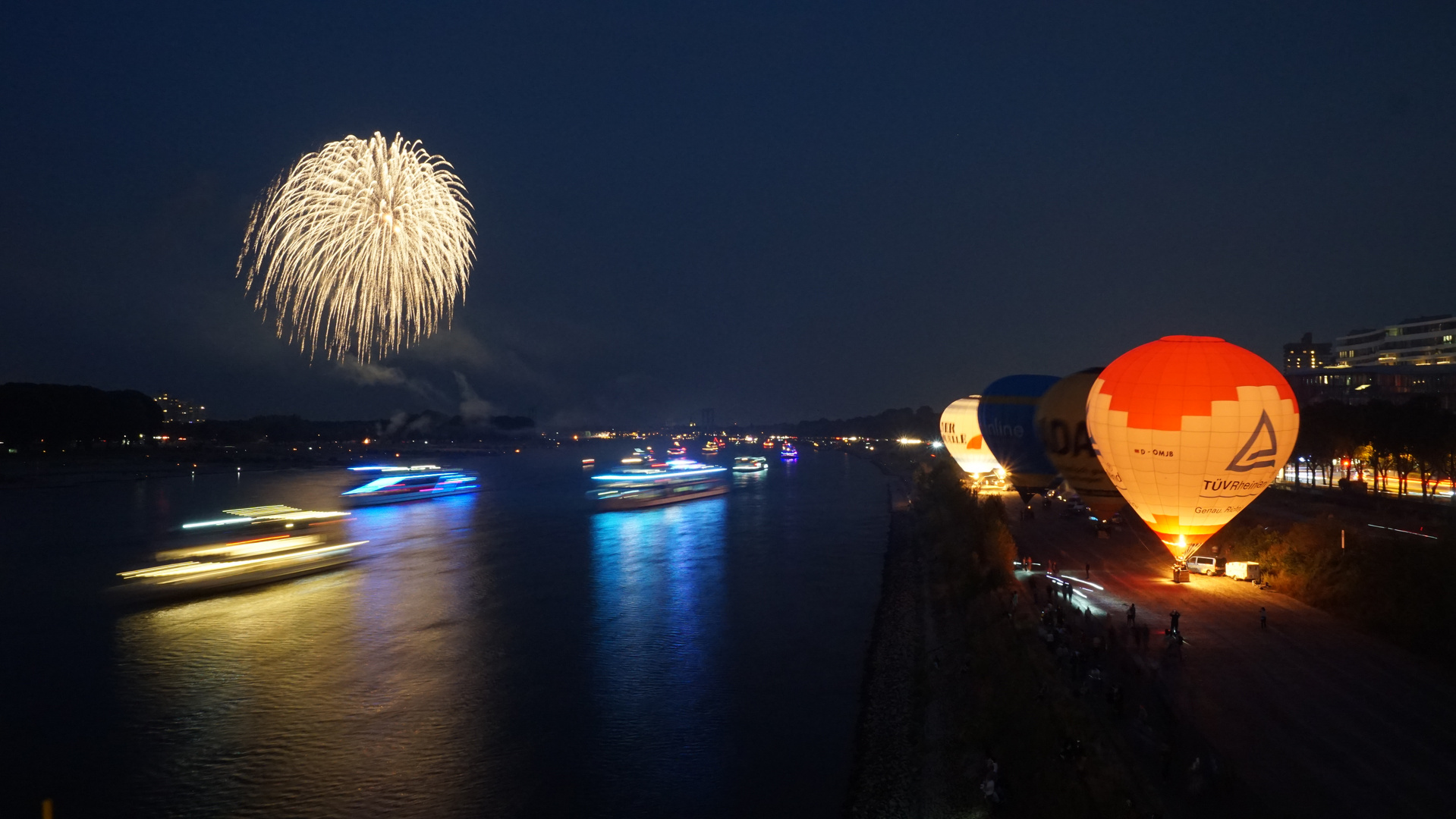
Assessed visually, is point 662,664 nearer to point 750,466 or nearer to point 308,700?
point 308,700

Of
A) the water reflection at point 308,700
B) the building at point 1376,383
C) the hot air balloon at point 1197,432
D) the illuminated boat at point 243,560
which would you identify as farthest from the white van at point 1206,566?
the building at point 1376,383

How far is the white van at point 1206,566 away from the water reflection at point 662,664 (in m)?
12.9

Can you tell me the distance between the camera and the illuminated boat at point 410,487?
58.4m

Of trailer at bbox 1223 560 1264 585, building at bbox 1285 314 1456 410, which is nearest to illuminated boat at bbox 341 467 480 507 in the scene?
trailer at bbox 1223 560 1264 585

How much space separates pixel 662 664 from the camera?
67.4 ft

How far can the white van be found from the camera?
72.1 feet

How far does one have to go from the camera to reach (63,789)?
14156mm

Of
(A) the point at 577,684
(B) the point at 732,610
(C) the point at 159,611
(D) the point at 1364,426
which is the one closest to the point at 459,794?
(A) the point at 577,684

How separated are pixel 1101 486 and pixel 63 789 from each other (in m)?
26.9

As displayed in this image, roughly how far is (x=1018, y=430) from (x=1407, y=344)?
7683 centimetres

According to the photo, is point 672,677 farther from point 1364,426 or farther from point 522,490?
point 522,490

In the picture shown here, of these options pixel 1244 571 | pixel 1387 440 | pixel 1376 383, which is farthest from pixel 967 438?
pixel 1376 383

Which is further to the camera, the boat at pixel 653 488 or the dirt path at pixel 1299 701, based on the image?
the boat at pixel 653 488

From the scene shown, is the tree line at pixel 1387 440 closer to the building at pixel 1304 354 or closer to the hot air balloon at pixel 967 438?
the hot air balloon at pixel 967 438
